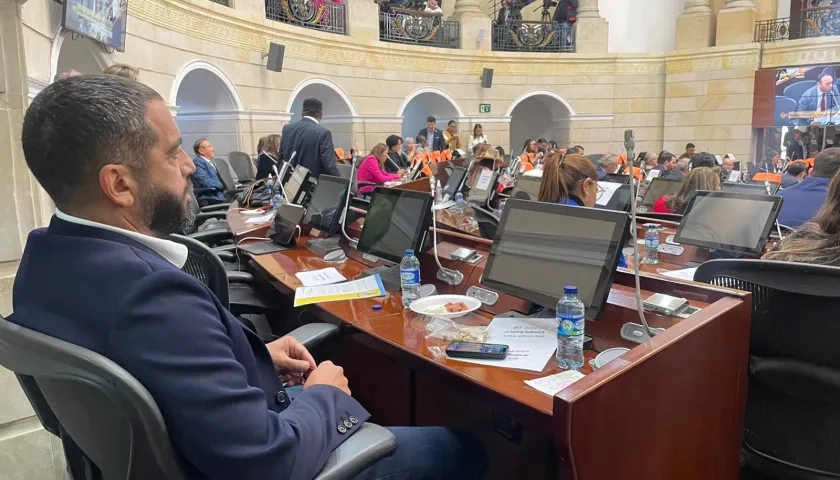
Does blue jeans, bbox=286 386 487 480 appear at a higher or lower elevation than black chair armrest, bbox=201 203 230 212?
lower

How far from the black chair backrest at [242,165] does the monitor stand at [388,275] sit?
6.28 metres

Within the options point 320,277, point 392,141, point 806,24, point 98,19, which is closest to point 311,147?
point 98,19

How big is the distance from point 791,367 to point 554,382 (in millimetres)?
633

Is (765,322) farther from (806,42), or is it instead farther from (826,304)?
(806,42)

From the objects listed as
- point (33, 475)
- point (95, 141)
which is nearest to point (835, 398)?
point (95, 141)

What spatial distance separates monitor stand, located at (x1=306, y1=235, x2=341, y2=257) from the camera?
2.95 m

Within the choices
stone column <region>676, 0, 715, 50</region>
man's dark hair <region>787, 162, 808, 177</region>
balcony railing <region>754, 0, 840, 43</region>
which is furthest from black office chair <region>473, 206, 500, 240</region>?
balcony railing <region>754, 0, 840, 43</region>

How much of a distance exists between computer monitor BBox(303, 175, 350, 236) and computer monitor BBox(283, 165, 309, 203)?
328 millimetres

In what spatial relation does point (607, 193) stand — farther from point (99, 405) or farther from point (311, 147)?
point (99, 405)

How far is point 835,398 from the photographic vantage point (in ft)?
4.63

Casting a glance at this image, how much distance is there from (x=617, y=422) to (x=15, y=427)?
72.4 inches

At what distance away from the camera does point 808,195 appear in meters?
3.49

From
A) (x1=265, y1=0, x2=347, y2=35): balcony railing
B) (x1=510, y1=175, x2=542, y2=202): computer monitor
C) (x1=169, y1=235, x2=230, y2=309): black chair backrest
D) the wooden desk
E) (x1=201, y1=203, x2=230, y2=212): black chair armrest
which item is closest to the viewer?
the wooden desk

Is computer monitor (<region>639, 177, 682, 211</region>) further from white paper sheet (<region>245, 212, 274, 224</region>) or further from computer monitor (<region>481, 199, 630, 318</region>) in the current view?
computer monitor (<region>481, 199, 630, 318</region>)
